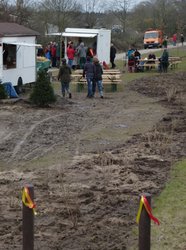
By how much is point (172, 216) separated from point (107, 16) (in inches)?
2559

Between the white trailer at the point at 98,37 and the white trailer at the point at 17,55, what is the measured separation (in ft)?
30.0

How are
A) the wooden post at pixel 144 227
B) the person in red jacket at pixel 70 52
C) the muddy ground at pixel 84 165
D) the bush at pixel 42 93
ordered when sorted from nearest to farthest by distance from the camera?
the wooden post at pixel 144 227, the muddy ground at pixel 84 165, the bush at pixel 42 93, the person in red jacket at pixel 70 52

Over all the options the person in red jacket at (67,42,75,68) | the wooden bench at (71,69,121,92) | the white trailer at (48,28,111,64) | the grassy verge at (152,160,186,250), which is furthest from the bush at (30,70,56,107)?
the white trailer at (48,28,111,64)

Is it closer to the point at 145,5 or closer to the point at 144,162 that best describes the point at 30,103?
the point at 144,162

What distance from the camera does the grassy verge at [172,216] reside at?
6.33 metres

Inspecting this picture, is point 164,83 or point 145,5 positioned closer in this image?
point 164,83

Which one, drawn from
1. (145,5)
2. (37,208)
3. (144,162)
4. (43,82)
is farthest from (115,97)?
(145,5)

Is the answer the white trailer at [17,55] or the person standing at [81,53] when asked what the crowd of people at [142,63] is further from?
the white trailer at [17,55]

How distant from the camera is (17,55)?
22.0 meters

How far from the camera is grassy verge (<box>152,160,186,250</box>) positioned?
633 centimetres

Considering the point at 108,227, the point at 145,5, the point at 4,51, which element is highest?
the point at 145,5

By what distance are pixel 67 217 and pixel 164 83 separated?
760 inches

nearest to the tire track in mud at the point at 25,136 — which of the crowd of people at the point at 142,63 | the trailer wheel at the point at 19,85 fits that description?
the trailer wheel at the point at 19,85

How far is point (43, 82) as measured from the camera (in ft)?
61.1
